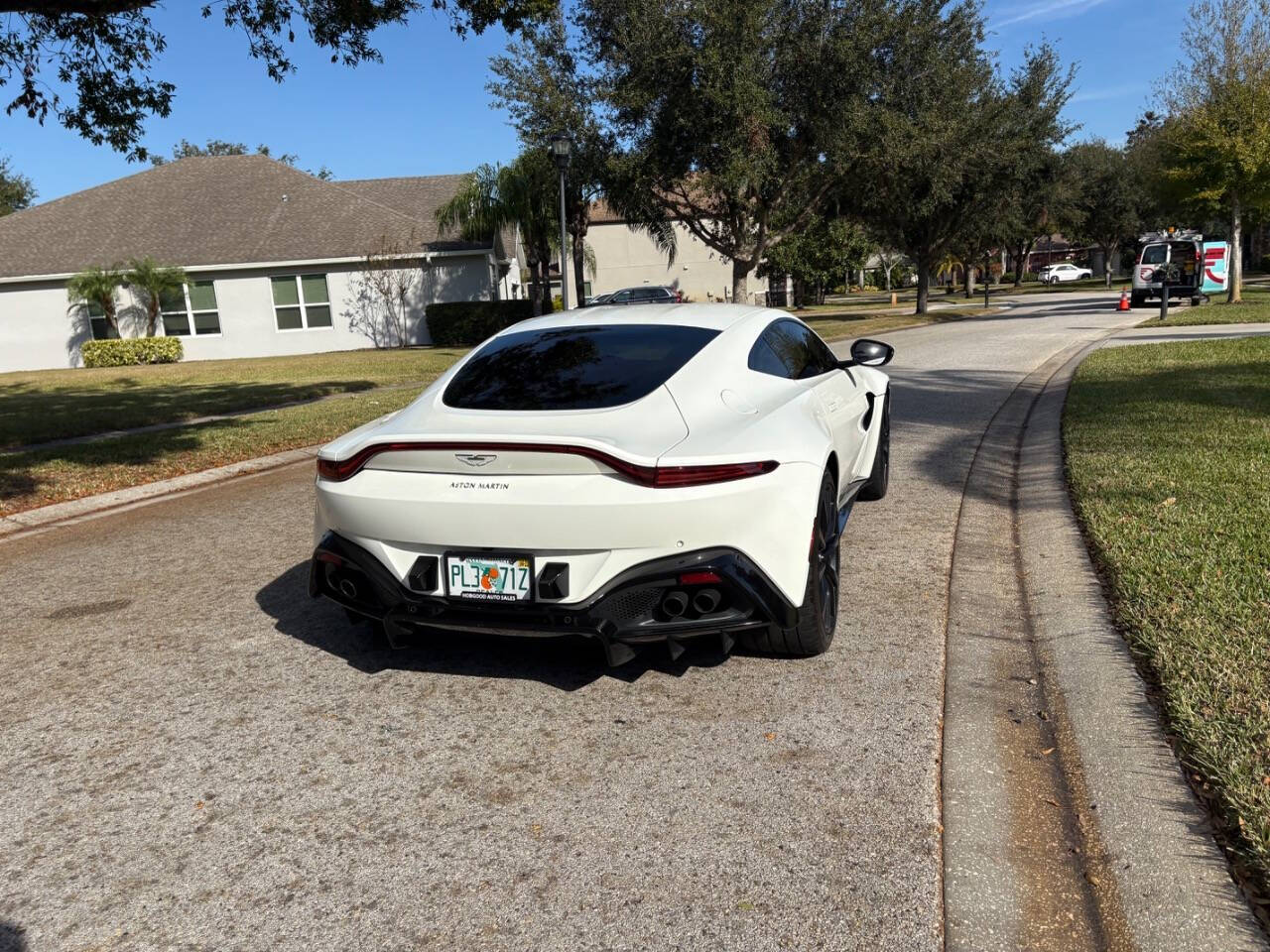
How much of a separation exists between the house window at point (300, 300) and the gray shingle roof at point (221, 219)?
794 mm

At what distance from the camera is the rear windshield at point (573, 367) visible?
13.3 feet

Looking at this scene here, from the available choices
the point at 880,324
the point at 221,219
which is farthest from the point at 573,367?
the point at 221,219

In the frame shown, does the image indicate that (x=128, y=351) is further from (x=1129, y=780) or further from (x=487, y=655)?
(x=1129, y=780)

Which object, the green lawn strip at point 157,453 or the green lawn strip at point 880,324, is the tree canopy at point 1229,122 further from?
the green lawn strip at point 157,453

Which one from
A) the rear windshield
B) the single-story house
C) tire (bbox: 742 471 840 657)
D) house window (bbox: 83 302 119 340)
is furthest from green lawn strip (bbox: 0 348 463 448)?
tire (bbox: 742 471 840 657)

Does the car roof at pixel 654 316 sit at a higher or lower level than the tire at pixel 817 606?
higher

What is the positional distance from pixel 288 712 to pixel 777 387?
Answer: 2503 mm

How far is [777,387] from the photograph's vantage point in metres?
4.54

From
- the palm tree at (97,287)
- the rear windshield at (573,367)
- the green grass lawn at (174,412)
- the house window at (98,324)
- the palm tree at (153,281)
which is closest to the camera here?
the rear windshield at (573,367)

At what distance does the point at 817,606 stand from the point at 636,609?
33.1 inches

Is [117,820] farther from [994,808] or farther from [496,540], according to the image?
[994,808]

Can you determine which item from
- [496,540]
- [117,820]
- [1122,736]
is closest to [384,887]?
[117,820]

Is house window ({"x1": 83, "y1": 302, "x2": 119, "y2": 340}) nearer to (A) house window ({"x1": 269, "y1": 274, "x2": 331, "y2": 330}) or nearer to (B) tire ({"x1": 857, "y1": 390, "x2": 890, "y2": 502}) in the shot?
(A) house window ({"x1": 269, "y1": 274, "x2": 331, "y2": 330})

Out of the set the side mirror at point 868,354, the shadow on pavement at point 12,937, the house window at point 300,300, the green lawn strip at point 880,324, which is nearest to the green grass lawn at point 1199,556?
the side mirror at point 868,354
